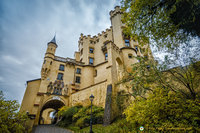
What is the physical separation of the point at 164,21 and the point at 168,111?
561 cm

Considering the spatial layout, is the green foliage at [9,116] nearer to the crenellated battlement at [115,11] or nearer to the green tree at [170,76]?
the green tree at [170,76]

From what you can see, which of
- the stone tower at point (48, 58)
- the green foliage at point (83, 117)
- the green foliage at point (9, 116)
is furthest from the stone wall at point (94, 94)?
the green foliage at point (9, 116)

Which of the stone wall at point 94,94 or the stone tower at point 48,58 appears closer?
the stone wall at point 94,94

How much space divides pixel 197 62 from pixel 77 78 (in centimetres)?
2131

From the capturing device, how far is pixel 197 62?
6152 mm

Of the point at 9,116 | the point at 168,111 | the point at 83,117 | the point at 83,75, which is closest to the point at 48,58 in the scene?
the point at 83,75

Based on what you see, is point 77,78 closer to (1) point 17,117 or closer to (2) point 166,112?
(1) point 17,117

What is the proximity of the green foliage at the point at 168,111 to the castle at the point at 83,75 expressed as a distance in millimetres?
7111

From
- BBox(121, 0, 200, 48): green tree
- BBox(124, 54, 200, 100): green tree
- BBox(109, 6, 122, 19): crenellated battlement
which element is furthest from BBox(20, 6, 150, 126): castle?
BBox(121, 0, 200, 48): green tree

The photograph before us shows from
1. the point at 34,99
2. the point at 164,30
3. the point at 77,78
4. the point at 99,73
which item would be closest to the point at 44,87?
the point at 34,99

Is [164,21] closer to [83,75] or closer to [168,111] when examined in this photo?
[168,111]

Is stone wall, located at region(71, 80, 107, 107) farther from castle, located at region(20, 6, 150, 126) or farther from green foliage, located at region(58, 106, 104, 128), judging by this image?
green foliage, located at region(58, 106, 104, 128)

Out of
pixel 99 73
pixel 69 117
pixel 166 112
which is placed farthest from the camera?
pixel 99 73

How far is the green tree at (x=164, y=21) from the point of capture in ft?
19.4
